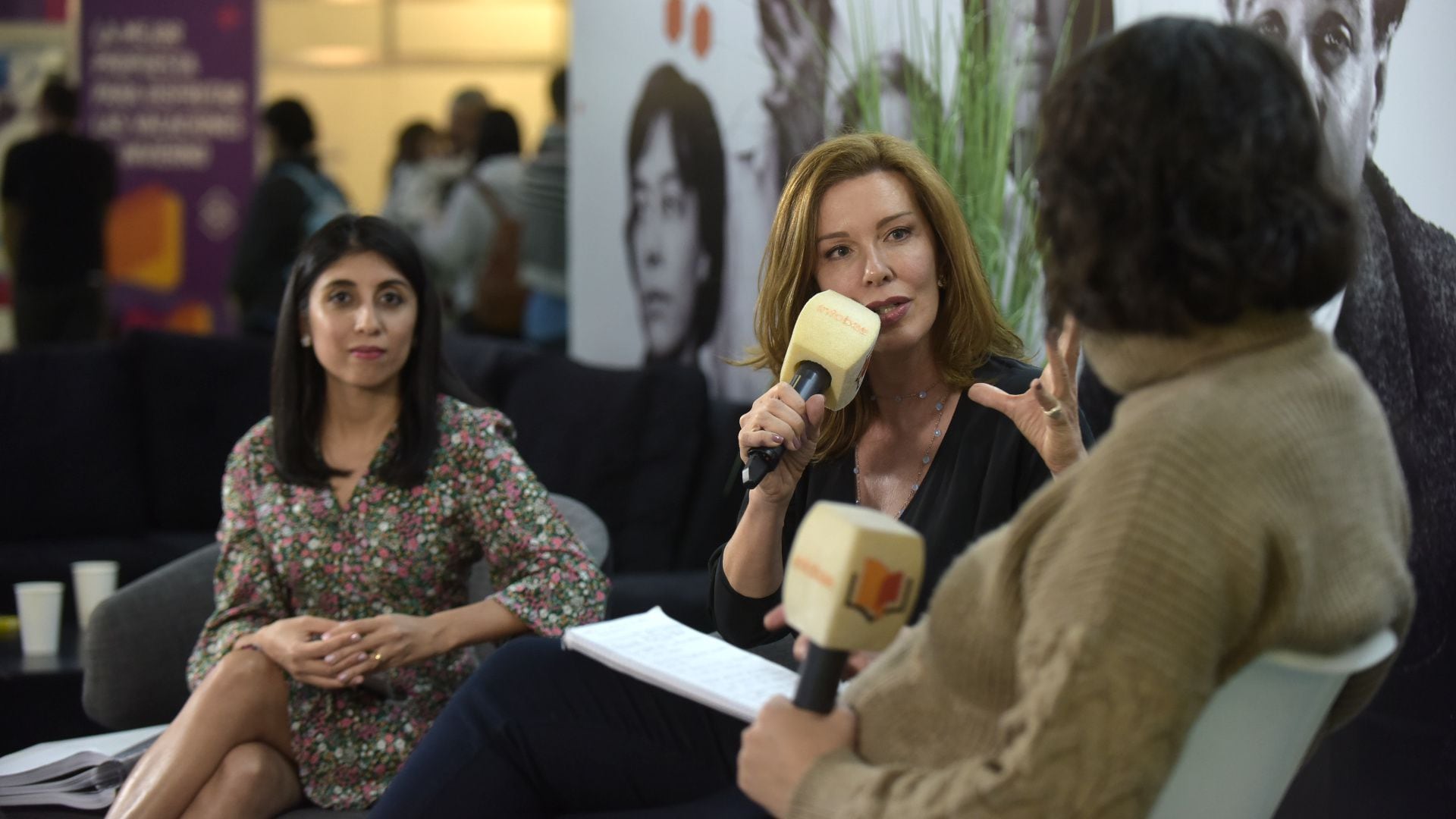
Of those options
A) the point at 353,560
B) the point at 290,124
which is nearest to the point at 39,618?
the point at 353,560

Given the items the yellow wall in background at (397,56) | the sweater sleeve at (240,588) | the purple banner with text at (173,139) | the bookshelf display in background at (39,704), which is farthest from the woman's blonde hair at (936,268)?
the yellow wall in background at (397,56)

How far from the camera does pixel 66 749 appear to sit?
2.42 m

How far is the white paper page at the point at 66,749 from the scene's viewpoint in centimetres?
235

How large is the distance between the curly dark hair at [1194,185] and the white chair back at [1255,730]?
26cm

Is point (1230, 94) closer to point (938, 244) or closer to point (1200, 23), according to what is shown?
point (1200, 23)

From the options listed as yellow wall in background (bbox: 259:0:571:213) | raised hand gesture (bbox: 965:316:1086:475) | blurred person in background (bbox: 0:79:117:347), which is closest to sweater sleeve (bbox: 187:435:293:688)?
raised hand gesture (bbox: 965:316:1086:475)

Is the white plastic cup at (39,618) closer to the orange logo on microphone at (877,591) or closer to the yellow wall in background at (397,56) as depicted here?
the orange logo on microphone at (877,591)

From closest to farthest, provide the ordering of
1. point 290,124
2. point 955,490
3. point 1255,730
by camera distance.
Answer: point 1255,730 → point 955,490 → point 290,124

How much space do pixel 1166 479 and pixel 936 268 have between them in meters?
1.10

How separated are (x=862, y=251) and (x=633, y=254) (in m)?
2.50

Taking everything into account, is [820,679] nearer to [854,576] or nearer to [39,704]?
[854,576]

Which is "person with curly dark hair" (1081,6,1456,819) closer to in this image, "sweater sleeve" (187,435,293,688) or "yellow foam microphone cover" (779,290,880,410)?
"yellow foam microphone cover" (779,290,880,410)

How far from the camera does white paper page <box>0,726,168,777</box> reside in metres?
2.35

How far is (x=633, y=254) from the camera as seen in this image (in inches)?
180
